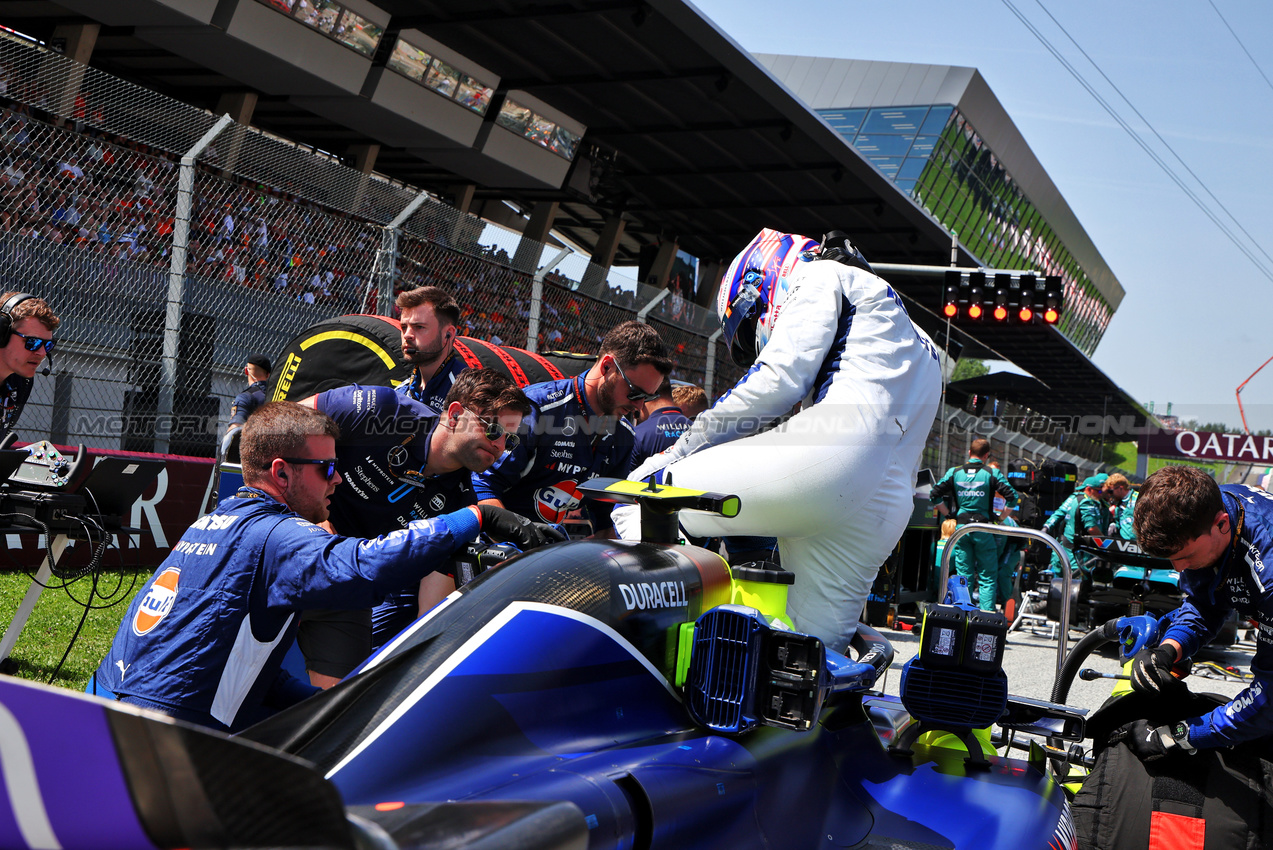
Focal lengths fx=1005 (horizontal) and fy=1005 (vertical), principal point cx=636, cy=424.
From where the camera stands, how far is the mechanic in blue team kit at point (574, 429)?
4383 millimetres

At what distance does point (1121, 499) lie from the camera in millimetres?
13305

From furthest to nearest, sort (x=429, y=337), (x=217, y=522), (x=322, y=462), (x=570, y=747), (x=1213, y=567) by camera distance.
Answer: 1. (x=429, y=337)
2. (x=1213, y=567)
3. (x=322, y=462)
4. (x=217, y=522)
5. (x=570, y=747)

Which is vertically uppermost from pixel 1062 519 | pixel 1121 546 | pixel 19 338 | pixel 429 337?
pixel 1062 519

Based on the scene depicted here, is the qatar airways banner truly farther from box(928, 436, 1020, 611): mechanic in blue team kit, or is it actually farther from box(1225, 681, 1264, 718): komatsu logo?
box(1225, 681, 1264, 718): komatsu logo

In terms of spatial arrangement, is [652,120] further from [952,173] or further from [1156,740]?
[952,173]

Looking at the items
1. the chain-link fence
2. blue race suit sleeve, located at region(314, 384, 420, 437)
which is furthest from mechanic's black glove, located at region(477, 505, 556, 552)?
the chain-link fence

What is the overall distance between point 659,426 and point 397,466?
99.4 inches

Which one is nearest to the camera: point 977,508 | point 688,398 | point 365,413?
point 365,413

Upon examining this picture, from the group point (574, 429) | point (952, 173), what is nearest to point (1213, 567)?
point (574, 429)

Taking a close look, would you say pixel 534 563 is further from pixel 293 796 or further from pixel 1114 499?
pixel 1114 499

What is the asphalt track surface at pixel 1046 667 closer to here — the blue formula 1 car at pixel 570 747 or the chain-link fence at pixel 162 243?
the blue formula 1 car at pixel 570 747

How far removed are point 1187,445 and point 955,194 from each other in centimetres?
1445

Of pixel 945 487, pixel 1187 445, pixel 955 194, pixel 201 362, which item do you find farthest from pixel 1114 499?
pixel 1187 445

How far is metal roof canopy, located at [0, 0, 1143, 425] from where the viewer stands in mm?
14383
